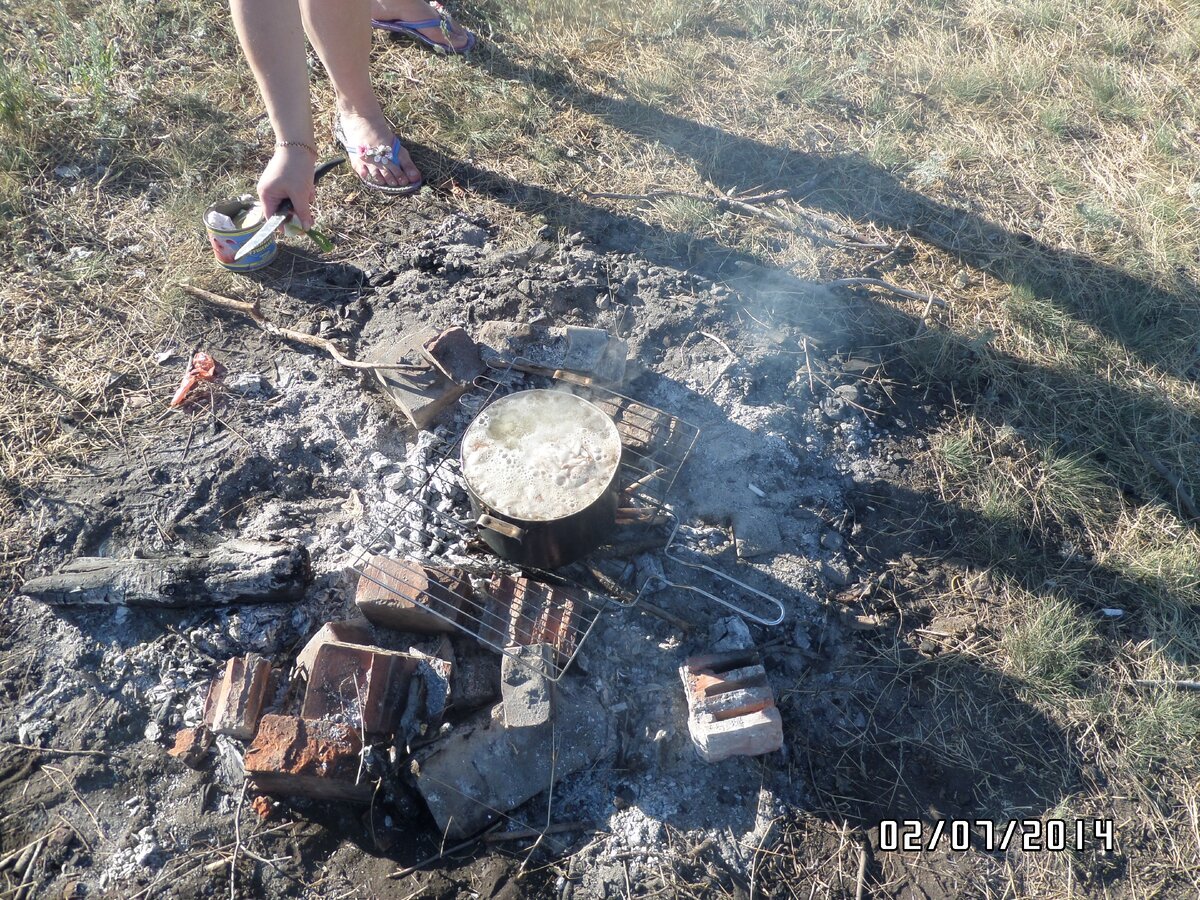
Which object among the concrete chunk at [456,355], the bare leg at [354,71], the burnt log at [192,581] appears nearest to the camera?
the burnt log at [192,581]

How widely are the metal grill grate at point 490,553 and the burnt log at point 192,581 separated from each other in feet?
0.94

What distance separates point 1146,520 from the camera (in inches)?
135

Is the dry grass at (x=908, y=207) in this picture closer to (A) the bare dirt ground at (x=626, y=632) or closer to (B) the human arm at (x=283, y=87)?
(A) the bare dirt ground at (x=626, y=632)

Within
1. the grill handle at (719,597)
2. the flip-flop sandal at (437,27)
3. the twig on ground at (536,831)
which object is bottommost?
the twig on ground at (536,831)

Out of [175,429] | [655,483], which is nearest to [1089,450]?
[655,483]

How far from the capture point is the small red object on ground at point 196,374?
374 centimetres

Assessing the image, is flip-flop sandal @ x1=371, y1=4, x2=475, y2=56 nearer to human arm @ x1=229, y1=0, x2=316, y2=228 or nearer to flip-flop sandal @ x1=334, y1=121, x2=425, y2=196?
flip-flop sandal @ x1=334, y1=121, x2=425, y2=196

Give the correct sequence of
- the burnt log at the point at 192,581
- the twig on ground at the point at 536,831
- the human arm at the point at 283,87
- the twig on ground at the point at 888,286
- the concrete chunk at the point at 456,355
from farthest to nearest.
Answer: the twig on ground at the point at 888,286, the concrete chunk at the point at 456,355, the burnt log at the point at 192,581, the human arm at the point at 283,87, the twig on ground at the point at 536,831

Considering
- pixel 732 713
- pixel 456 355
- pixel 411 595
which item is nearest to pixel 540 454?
pixel 411 595

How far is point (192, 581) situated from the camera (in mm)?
3020

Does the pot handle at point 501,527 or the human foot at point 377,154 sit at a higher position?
the human foot at point 377,154

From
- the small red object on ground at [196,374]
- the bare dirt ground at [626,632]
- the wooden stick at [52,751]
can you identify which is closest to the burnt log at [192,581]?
the bare dirt ground at [626,632]

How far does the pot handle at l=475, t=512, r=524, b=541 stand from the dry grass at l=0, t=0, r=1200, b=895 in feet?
6.29

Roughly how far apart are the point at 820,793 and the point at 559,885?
1.02 meters
